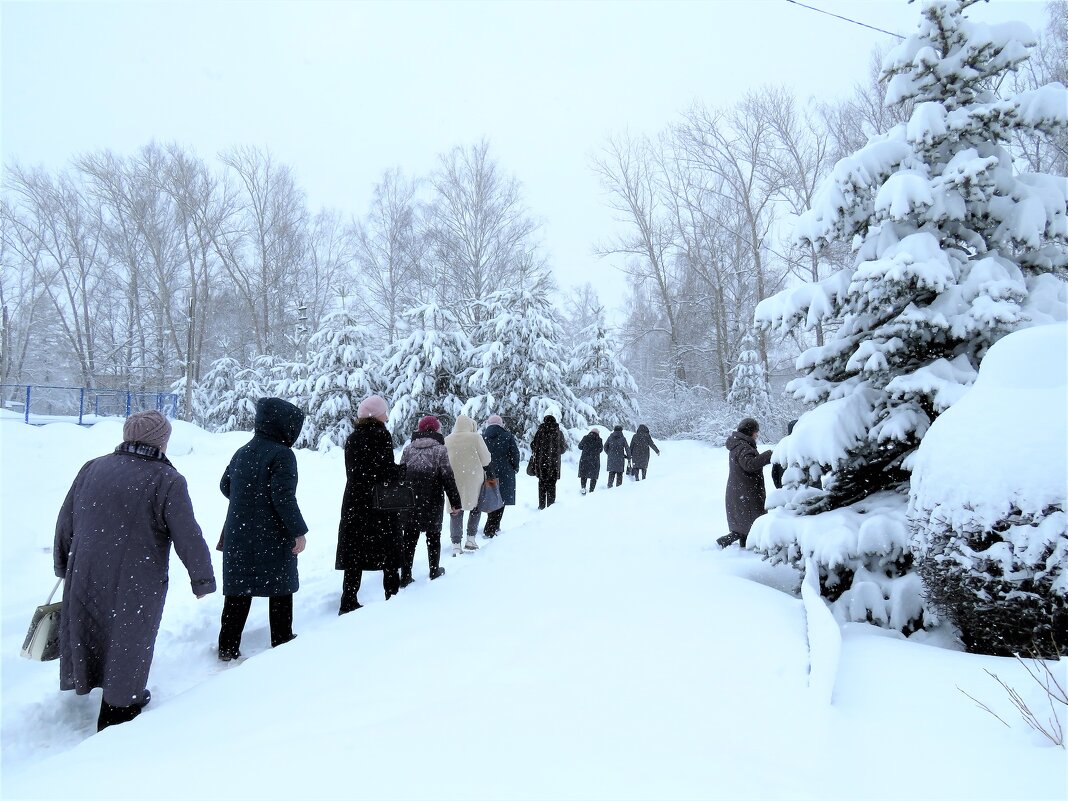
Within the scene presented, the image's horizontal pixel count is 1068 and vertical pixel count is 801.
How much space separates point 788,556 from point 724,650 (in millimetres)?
1781

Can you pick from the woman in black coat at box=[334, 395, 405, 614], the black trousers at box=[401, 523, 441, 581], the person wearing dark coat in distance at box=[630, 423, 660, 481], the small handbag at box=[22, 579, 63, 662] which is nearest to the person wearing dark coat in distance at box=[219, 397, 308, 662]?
the woman in black coat at box=[334, 395, 405, 614]

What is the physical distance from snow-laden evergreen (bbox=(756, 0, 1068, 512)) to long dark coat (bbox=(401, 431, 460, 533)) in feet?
11.3

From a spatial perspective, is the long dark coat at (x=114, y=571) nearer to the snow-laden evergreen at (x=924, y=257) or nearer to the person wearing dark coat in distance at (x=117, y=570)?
the person wearing dark coat in distance at (x=117, y=570)

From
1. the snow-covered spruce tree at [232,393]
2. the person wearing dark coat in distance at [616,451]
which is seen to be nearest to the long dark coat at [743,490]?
the person wearing dark coat in distance at [616,451]

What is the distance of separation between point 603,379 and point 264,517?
2221 cm

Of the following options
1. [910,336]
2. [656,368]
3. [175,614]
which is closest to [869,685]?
[910,336]

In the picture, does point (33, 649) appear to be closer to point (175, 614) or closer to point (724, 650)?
point (175, 614)

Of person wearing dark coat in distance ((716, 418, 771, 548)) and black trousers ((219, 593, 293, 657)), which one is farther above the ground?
person wearing dark coat in distance ((716, 418, 771, 548))

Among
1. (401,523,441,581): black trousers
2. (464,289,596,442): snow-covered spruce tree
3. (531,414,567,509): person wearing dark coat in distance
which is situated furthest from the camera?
(464,289,596,442): snow-covered spruce tree

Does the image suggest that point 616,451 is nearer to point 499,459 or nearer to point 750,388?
point 499,459

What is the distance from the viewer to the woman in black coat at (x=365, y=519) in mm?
5336

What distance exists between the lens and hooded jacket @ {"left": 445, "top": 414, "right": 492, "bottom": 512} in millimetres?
7906

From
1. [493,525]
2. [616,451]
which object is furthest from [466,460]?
[616,451]

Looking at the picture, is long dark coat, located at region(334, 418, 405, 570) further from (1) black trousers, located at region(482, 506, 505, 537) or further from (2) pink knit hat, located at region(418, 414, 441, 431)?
(1) black trousers, located at region(482, 506, 505, 537)
